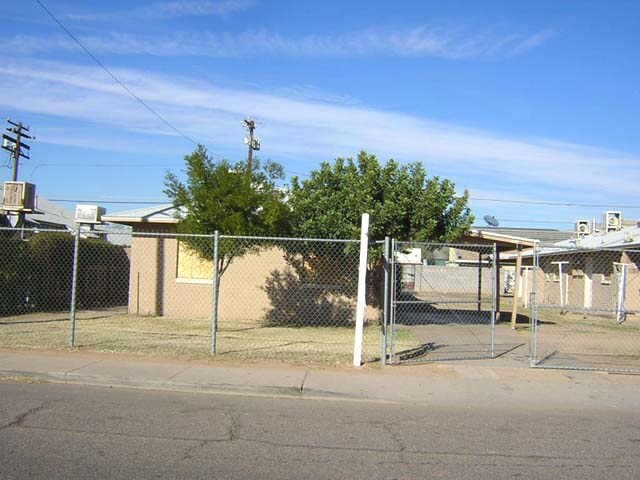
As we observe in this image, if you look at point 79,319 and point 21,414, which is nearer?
point 21,414

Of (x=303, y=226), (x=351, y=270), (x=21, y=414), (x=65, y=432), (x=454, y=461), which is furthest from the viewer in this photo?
(x=351, y=270)

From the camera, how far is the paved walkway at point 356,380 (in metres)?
8.23

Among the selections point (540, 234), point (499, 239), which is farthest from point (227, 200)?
point (540, 234)

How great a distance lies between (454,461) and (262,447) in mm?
1745

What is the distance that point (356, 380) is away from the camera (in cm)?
895

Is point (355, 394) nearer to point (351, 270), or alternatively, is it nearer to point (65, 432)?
point (65, 432)

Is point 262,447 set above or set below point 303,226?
below

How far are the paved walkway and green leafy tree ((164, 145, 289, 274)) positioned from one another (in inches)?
151

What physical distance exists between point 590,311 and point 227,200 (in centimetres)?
850

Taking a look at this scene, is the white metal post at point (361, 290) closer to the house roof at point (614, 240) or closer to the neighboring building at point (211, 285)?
the neighboring building at point (211, 285)

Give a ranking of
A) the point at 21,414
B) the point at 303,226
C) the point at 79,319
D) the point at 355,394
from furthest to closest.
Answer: the point at 79,319 < the point at 303,226 < the point at 355,394 < the point at 21,414

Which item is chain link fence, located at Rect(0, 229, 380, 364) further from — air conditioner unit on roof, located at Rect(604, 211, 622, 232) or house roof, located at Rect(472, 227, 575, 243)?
house roof, located at Rect(472, 227, 575, 243)

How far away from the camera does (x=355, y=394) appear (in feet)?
26.9

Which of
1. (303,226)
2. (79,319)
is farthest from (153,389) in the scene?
(79,319)
